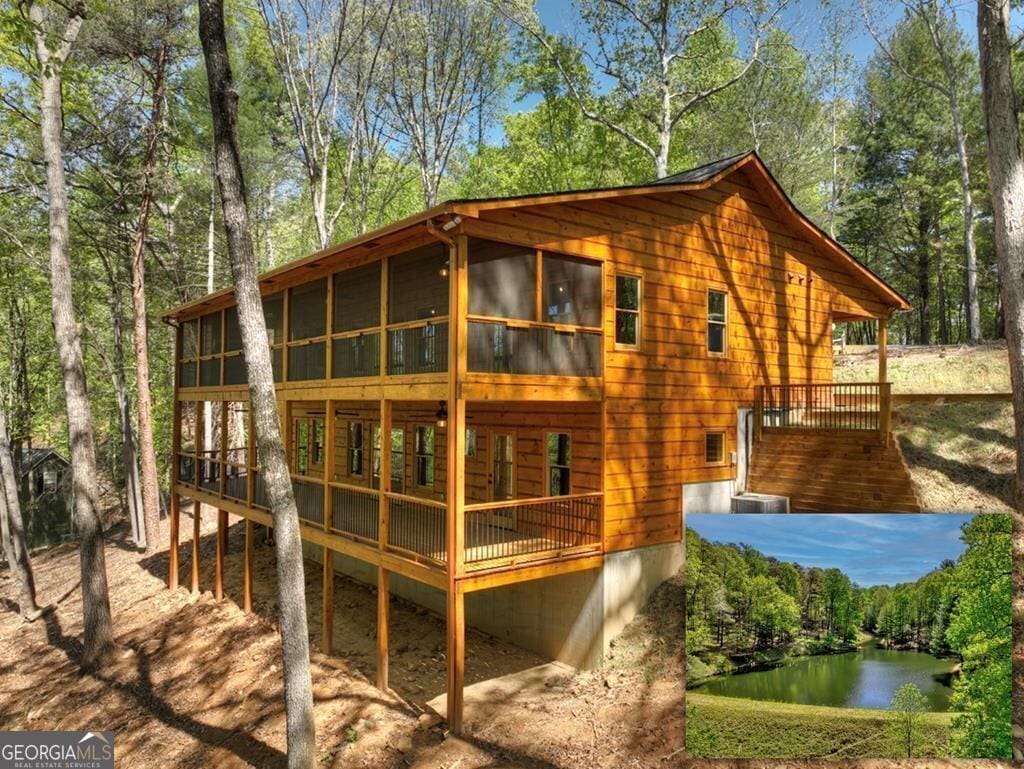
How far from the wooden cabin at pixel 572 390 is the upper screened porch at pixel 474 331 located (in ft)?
0.13

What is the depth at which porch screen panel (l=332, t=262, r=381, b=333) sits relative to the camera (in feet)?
51.8

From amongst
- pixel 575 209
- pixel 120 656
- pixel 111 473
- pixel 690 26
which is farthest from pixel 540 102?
pixel 111 473

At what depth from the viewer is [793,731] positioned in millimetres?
6734

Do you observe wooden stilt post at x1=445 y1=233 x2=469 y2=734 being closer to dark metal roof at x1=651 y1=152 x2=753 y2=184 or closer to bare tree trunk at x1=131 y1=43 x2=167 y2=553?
dark metal roof at x1=651 y1=152 x2=753 y2=184

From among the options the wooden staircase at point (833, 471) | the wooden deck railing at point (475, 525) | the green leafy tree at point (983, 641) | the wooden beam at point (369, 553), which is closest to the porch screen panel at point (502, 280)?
the wooden deck railing at point (475, 525)

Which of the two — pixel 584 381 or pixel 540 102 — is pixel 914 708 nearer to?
pixel 584 381

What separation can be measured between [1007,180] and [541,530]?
32.4ft

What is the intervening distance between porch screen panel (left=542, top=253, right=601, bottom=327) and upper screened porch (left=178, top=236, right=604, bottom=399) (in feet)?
0.06

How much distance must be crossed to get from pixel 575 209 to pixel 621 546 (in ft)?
19.3

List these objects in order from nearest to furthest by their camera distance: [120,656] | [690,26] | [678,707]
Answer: [678,707], [120,656], [690,26]

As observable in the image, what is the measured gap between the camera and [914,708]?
21.5ft

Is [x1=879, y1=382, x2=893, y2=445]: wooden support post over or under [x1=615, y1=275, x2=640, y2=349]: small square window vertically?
under

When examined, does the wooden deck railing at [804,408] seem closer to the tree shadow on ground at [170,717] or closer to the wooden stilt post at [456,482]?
the wooden stilt post at [456,482]

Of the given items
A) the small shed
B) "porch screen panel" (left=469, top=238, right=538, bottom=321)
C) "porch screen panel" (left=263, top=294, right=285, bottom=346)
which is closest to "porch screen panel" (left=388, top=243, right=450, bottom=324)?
"porch screen panel" (left=263, top=294, right=285, bottom=346)
